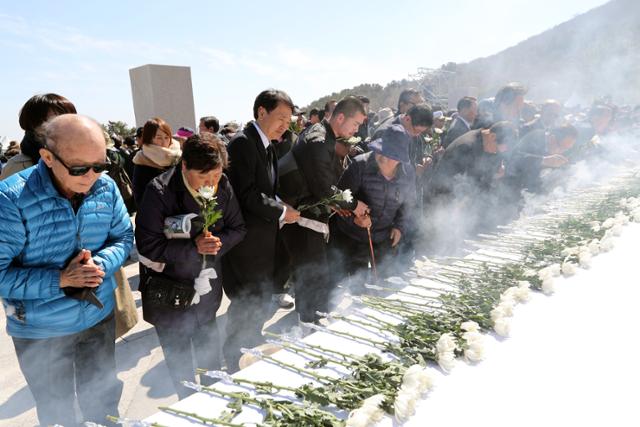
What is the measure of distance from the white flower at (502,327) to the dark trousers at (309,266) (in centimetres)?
156

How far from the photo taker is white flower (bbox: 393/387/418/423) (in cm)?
123

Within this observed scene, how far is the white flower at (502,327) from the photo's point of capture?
1749 mm

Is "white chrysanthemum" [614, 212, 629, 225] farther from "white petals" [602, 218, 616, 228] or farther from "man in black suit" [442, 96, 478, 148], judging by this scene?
"man in black suit" [442, 96, 478, 148]

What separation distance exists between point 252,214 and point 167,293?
0.79 metres

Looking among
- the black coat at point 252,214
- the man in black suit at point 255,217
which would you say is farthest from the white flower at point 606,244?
the black coat at point 252,214

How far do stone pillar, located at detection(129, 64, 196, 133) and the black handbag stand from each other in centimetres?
941

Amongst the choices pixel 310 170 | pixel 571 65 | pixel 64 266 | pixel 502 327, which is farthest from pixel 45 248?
pixel 571 65

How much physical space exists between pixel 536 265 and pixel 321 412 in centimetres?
186

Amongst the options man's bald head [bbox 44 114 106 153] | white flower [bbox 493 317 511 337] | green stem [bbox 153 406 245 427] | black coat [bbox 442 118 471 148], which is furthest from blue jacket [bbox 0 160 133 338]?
black coat [bbox 442 118 471 148]

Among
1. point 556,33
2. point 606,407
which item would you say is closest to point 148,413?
point 606,407

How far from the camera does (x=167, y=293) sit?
207 centimetres

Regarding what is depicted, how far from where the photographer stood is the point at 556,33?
40.6 meters

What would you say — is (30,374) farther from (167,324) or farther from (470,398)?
(470,398)

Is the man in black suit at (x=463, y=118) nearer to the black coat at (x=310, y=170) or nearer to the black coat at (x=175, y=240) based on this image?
the black coat at (x=310, y=170)
